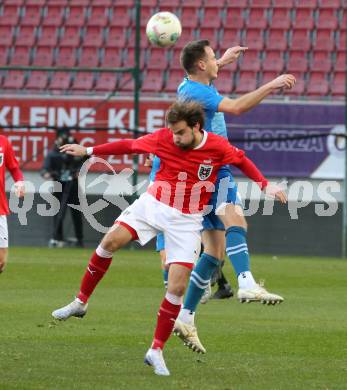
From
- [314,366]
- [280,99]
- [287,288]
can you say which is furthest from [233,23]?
[314,366]

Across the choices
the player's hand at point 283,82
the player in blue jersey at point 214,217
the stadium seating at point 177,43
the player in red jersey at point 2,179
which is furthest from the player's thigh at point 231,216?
the stadium seating at point 177,43

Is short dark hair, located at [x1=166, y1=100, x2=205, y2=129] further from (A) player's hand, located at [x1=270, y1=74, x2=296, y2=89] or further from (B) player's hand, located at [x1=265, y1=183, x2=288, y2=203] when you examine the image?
(B) player's hand, located at [x1=265, y1=183, x2=288, y2=203]

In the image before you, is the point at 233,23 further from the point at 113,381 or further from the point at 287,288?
the point at 113,381

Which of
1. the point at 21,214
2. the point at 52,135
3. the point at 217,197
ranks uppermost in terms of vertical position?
the point at 217,197

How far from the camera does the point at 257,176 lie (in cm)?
859

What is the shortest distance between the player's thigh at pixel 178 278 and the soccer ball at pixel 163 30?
5.54 metres

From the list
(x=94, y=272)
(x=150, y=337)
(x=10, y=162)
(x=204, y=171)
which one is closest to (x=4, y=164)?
(x=10, y=162)

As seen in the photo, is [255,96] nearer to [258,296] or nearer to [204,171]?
[204,171]

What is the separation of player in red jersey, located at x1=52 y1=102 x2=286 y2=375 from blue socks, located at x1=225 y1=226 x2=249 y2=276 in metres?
1.22

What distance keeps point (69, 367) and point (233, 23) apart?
55.0 ft

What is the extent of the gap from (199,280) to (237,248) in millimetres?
602

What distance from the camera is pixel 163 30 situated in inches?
512

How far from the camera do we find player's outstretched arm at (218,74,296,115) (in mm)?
8258

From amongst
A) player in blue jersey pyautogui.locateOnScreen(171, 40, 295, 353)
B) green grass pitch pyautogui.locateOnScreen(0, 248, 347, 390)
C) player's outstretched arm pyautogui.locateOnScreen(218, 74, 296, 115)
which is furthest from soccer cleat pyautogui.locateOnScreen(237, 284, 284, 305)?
player's outstretched arm pyautogui.locateOnScreen(218, 74, 296, 115)
